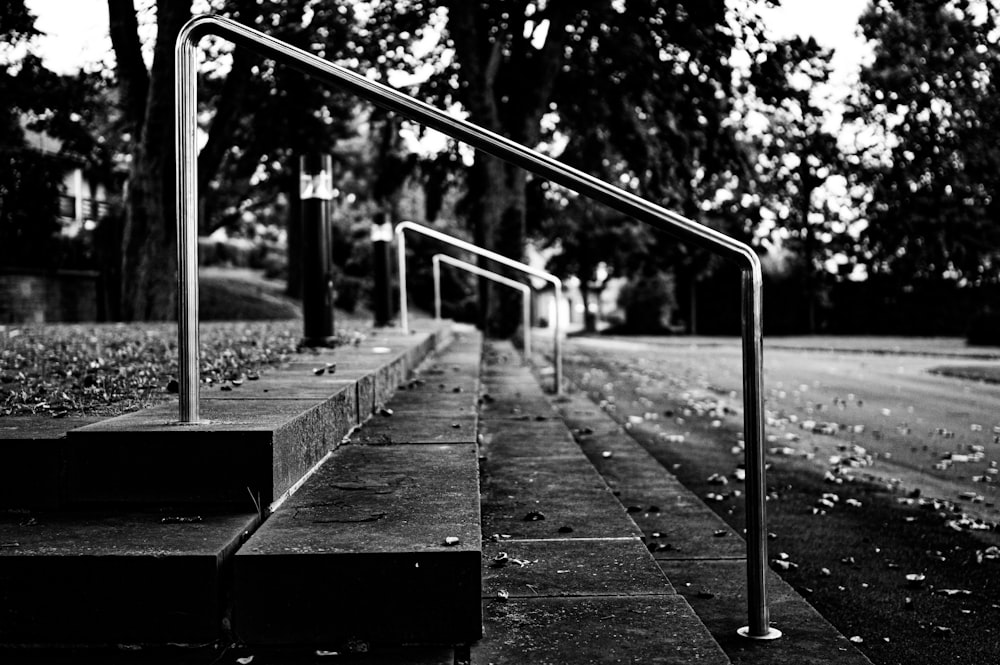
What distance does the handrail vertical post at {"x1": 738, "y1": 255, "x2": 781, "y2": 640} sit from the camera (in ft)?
8.49

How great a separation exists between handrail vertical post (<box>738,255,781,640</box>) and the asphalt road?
336 cm

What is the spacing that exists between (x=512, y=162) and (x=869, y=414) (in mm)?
8428

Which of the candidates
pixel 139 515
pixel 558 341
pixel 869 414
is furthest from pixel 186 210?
pixel 869 414

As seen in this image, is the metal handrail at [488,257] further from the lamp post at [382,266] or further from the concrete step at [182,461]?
the concrete step at [182,461]

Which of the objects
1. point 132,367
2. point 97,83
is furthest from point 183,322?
point 97,83

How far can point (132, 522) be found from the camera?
253 cm

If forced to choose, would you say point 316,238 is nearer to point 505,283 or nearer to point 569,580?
point 569,580

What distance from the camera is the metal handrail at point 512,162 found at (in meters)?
2.61

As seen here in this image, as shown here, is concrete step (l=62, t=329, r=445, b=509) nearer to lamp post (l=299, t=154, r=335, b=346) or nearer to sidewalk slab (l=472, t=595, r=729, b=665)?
sidewalk slab (l=472, t=595, r=729, b=665)

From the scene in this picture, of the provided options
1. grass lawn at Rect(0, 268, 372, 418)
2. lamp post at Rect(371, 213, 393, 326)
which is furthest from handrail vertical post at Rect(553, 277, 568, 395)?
grass lawn at Rect(0, 268, 372, 418)

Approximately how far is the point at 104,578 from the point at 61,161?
803 inches

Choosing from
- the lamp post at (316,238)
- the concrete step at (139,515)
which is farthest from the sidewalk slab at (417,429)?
the lamp post at (316,238)

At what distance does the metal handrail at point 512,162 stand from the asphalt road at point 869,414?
339 centimetres

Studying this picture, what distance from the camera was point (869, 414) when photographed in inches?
398
